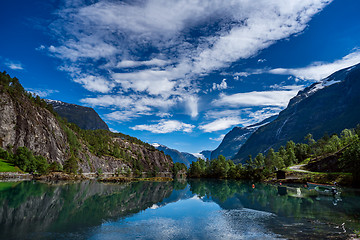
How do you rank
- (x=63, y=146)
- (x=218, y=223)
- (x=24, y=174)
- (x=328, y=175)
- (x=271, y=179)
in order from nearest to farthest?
1. (x=218, y=223)
2. (x=328, y=175)
3. (x=24, y=174)
4. (x=271, y=179)
5. (x=63, y=146)

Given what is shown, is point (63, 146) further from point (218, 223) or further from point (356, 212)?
point (356, 212)

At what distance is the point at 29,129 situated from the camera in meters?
150

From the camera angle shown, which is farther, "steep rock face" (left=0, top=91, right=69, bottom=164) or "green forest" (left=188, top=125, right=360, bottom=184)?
"steep rock face" (left=0, top=91, right=69, bottom=164)

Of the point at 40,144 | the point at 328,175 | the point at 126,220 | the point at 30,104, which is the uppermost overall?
the point at 30,104

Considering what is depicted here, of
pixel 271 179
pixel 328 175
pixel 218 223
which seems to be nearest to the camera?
pixel 218 223

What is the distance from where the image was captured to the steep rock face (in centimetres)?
13685

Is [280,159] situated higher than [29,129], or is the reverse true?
[29,129]

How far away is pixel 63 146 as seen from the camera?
610 ft

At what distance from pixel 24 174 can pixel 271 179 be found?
142287 mm

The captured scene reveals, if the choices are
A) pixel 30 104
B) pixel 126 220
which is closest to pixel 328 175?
pixel 126 220

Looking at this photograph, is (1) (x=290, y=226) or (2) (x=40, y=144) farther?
(2) (x=40, y=144)

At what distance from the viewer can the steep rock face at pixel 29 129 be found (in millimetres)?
136850

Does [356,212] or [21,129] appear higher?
[21,129]

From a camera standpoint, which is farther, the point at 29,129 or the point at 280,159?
the point at 29,129
